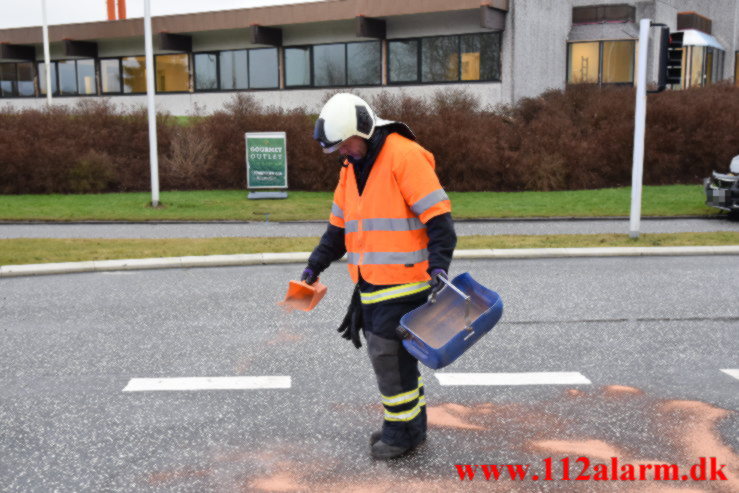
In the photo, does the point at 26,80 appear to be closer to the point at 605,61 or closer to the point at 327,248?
the point at 605,61

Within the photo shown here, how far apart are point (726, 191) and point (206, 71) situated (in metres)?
27.0

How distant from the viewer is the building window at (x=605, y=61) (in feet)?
103

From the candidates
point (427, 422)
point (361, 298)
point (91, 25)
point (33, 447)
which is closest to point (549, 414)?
point (427, 422)

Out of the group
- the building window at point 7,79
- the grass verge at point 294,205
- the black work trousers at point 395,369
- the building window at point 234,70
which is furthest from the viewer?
the building window at point 7,79

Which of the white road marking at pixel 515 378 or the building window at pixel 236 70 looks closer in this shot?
the white road marking at pixel 515 378

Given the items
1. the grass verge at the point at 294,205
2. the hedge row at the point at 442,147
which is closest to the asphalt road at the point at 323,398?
the grass verge at the point at 294,205

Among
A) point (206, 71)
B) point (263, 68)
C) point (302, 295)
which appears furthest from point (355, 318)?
point (206, 71)

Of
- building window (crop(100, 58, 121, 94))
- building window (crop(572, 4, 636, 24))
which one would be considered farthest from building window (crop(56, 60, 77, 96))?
building window (crop(572, 4, 636, 24))

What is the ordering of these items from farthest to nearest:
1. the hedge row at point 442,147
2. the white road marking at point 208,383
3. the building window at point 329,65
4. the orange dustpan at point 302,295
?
the building window at point 329,65, the hedge row at point 442,147, the white road marking at point 208,383, the orange dustpan at point 302,295

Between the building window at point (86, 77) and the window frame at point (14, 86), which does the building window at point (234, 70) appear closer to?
the building window at point (86, 77)

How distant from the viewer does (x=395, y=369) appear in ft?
13.8

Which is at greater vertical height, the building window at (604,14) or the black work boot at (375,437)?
the building window at (604,14)

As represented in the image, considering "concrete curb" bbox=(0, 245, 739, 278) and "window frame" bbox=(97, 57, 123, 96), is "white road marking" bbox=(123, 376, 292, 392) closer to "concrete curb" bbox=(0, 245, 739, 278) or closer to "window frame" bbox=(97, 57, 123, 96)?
"concrete curb" bbox=(0, 245, 739, 278)

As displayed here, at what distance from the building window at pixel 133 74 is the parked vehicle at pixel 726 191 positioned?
97.9 ft
